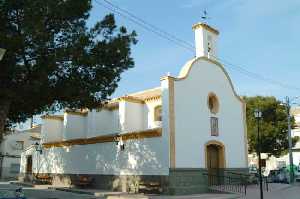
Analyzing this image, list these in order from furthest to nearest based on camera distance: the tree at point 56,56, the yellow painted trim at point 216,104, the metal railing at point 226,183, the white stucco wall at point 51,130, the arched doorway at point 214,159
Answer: the white stucco wall at point 51,130 < the yellow painted trim at point 216,104 < the arched doorway at point 214,159 < the metal railing at point 226,183 < the tree at point 56,56

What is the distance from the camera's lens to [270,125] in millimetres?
44375

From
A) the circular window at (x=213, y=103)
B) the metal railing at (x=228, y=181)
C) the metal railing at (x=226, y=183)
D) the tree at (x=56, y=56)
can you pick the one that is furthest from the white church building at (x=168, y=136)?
the tree at (x=56, y=56)

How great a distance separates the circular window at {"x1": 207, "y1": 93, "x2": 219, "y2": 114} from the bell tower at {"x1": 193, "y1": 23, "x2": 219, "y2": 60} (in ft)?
9.79

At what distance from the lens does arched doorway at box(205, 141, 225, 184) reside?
25.2m

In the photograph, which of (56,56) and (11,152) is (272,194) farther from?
(11,152)

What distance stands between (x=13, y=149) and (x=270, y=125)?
32.3 m

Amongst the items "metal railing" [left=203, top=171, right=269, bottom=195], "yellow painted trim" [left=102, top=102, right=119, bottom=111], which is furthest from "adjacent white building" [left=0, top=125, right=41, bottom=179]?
"metal railing" [left=203, top=171, right=269, bottom=195]

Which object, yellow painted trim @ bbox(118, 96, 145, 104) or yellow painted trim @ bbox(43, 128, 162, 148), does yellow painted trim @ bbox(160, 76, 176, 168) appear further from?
yellow painted trim @ bbox(118, 96, 145, 104)

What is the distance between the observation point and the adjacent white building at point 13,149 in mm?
49312

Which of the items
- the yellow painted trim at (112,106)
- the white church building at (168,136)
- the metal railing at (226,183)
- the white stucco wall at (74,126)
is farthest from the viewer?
the white stucco wall at (74,126)

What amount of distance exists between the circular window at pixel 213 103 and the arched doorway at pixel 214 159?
7.19 feet

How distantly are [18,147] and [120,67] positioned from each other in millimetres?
36393

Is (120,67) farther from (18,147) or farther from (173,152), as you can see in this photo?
(18,147)

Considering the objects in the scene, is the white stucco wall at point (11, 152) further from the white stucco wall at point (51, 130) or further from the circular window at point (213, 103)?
the circular window at point (213, 103)
